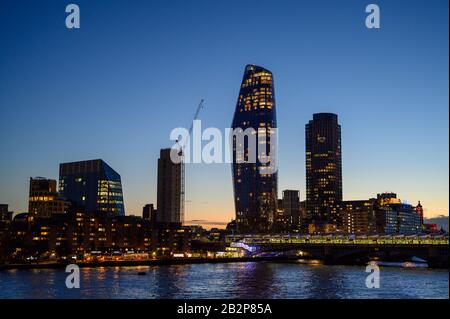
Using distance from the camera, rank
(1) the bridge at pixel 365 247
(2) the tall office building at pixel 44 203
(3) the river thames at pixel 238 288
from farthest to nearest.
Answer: (2) the tall office building at pixel 44 203 → (1) the bridge at pixel 365 247 → (3) the river thames at pixel 238 288

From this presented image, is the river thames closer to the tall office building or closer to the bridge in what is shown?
the bridge

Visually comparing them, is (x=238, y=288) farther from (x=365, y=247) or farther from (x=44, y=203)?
(x=44, y=203)

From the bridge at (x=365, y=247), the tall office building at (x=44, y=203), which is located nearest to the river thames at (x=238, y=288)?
the bridge at (x=365, y=247)

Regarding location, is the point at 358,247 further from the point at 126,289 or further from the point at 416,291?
the point at 126,289

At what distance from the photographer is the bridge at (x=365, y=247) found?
114 m

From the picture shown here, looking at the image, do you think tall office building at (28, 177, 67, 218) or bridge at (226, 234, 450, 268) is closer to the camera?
bridge at (226, 234, 450, 268)

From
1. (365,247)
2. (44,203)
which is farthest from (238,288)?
(44,203)

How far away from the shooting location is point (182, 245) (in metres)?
187

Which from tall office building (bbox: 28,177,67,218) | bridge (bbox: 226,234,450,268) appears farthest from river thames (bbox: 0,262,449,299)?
tall office building (bbox: 28,177,67,218)

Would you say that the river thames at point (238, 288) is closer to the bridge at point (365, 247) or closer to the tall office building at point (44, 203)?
the bridge at point (365, 247)

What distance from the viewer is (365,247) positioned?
124375 mm

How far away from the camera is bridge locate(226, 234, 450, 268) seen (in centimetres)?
11444

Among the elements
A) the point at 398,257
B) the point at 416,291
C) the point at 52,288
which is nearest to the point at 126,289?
the point at 52,288
